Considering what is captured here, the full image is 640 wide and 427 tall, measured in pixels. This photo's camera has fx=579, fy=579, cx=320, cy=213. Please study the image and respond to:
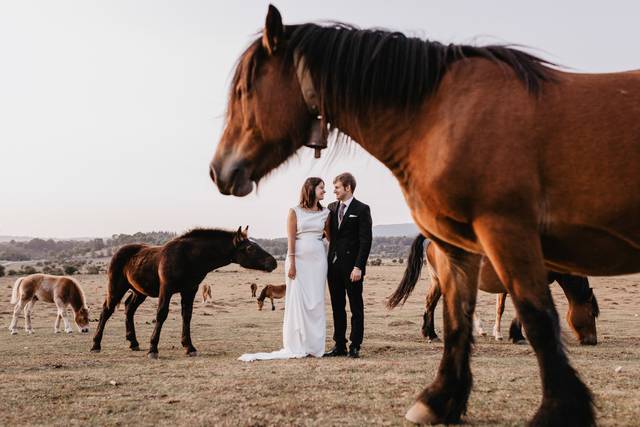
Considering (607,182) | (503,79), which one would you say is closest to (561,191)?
(607,182)

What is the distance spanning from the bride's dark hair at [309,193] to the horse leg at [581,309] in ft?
15.1

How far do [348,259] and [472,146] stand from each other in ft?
20.9

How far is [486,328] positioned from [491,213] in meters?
11.4

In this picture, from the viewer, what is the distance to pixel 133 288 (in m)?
11.1

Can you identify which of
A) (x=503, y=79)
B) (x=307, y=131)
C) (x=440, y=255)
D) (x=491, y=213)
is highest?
(x=503, y=79)

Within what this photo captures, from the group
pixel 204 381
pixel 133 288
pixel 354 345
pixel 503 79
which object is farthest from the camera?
pixel 133 288

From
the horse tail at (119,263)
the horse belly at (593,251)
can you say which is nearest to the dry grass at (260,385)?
the horse belly at (593,251)

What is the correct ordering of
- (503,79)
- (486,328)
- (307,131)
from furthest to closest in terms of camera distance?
(486,328) → (307,131) → (503,79)

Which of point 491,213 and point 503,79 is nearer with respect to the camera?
point 491,213

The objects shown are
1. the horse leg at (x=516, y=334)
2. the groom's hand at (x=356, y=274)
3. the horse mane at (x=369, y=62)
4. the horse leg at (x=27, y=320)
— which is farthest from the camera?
the horse leg at (x=27, y=320)

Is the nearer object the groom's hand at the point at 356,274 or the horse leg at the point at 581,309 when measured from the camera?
the groom's hand at the point at 356,274

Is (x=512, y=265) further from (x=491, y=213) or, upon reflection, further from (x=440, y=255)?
(x=440, y=255)

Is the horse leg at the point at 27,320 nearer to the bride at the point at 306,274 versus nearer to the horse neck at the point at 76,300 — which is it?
the horse neck at the point at 76,300

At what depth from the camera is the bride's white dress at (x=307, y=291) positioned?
905 centimetres
